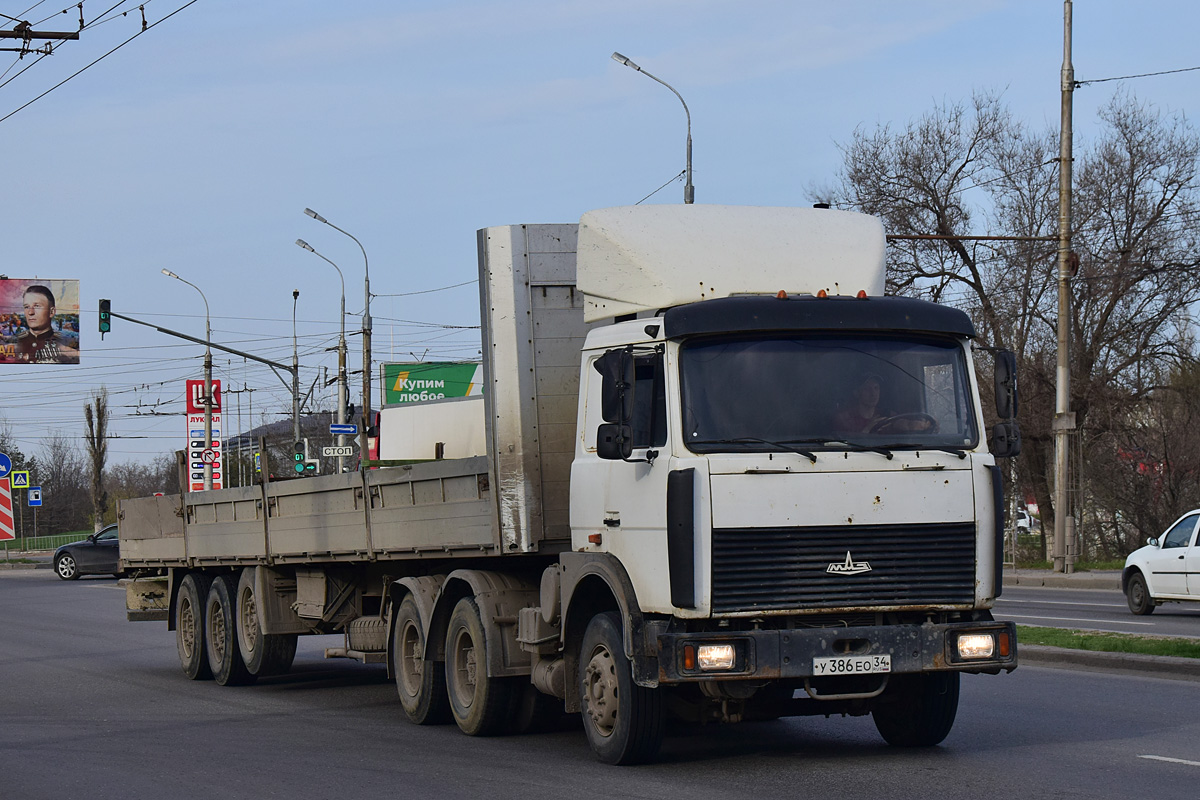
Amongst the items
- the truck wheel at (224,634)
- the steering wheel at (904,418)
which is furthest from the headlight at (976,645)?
the truck wheel at (224,634)

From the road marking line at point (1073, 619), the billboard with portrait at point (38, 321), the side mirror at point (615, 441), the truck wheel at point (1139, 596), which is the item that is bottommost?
the road marking line at point (1073, 619)

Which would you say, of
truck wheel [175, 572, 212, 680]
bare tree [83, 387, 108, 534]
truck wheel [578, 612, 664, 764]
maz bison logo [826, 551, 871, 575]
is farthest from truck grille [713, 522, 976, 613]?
bare tree [83, 387, 108, 534]

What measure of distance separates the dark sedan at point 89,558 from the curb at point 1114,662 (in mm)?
32228

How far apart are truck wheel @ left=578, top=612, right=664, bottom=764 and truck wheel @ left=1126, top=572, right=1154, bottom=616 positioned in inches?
568

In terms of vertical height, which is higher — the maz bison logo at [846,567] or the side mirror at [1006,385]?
the side mirror at [1006,385]

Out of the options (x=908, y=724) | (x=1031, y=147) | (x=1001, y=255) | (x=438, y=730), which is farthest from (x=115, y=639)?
(x=1031, y=147)

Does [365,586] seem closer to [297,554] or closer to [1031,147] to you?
[297,554]

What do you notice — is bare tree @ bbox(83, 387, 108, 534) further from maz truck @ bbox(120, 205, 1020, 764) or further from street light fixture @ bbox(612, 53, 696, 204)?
maz truck @ bbox(120, 205, 1020, 764)

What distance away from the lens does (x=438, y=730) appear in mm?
10969

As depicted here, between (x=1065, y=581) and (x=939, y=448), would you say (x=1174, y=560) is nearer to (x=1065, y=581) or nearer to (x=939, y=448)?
(x=1065, y=581)

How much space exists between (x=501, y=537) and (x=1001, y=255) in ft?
102

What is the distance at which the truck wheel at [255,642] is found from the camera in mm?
14398

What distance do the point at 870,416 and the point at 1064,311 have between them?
Result: 21955 mm

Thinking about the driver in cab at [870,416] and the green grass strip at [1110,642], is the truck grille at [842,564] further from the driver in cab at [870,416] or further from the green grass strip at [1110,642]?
the green grass strip at [1110,642]
